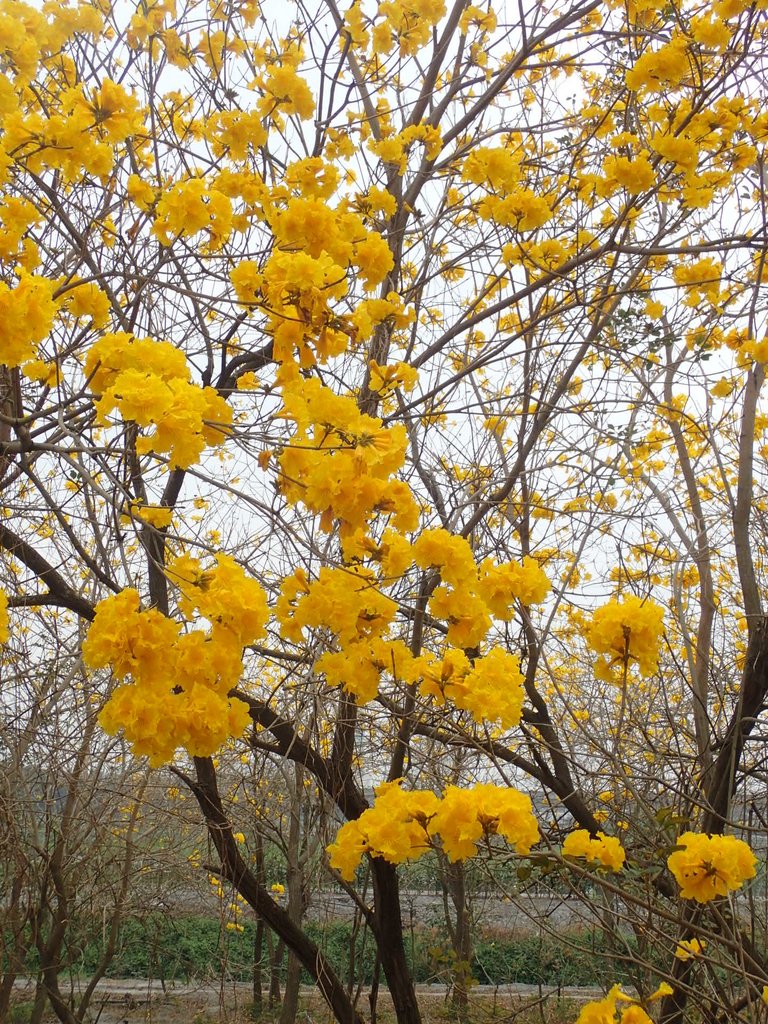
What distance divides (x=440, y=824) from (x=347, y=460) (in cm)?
77

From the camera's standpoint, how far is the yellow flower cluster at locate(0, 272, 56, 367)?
5.30 feet

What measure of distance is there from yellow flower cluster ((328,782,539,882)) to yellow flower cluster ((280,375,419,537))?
24.2 inches

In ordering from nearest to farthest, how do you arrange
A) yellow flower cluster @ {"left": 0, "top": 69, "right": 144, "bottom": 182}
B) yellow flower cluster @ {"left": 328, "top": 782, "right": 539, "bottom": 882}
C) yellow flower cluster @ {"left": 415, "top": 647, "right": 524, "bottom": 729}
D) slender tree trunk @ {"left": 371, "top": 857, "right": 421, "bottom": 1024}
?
yellow flower cluster @ {"left": 328, "top": 782, "right": 539, "bottom": 882} → yellow flower cluster @ {"left": 415, "top": 647, "right": 524, "bottom": 729} → yellow flower cluster @ {"left": 0, "top": 69, "right": 144, "bottom": 182} → slender tree trunk @ {"left": 371, "top": 857, "right": 421, "bottom": 1024}

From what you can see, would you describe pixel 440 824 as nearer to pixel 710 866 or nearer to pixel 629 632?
pixel 710 866

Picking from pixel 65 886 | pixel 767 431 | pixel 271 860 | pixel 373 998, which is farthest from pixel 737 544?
pixel 271 860


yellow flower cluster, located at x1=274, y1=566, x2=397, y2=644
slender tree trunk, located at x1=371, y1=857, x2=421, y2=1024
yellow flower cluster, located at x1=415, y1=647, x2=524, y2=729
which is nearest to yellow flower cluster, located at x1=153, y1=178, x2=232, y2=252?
yellow flower cluster, located at x1=274, y1=566, x2=397, y2=644

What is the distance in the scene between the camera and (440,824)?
1.71 metres

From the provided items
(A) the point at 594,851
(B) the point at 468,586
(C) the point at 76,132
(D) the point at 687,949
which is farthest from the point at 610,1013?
(C) the point at 76,132

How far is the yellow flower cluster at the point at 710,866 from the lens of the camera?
1840 millimetres

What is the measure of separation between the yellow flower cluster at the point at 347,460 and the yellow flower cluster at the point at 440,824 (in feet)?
2.02

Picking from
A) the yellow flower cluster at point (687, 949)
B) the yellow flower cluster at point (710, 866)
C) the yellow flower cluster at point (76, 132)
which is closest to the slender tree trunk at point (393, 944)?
the yellow flower cluster at point (687, 949)

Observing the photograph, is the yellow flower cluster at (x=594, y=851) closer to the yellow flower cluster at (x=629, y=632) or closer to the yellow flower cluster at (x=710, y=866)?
the yellow flower cluster at (x=710, y=866)

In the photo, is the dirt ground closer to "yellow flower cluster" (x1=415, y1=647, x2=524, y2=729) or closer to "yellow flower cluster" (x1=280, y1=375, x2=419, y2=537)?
"yellow flower cluster" (x1=415, y1=647, x2=524, y2=729)

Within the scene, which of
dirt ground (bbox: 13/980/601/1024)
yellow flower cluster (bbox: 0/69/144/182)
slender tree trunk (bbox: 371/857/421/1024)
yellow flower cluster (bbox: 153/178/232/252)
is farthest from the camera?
dirt ground (bbox: 13/980/601/1024)
